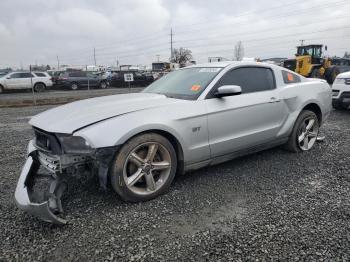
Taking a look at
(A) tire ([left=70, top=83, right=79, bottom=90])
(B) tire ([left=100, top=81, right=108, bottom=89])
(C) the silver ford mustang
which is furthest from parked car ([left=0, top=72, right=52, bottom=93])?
(C) the silver ford mustang

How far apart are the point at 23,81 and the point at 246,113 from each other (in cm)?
2025

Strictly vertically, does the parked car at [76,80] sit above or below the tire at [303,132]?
above

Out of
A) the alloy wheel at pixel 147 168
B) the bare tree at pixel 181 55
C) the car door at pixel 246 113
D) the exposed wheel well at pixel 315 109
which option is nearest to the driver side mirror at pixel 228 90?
the car door at pixel 246 113

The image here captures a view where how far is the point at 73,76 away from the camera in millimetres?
23234

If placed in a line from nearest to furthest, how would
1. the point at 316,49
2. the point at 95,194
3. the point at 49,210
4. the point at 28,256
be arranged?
the point at 28,256 → the point at 49,210 → the point at 95,194 → the point at 316,49

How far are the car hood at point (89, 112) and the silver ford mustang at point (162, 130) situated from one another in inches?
0.4

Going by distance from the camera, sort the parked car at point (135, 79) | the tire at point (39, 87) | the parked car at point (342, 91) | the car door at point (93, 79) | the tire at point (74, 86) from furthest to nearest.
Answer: the parked car at point (135, 79) → the car door at point (93, 79) → the tire at point (74, 86) → the tire at point (39, 87) → the parked car at point (342, 91)

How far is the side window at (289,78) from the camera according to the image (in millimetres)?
4544

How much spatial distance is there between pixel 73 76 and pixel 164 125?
22.0m

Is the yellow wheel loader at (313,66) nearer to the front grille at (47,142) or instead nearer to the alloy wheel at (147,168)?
the alloy wheel at (147,168)

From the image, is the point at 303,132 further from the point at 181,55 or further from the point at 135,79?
the point at 181,55

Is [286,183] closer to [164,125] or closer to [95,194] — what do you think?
[164,125]

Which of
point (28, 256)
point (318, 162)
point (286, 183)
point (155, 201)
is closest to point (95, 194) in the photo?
point (155, 201)

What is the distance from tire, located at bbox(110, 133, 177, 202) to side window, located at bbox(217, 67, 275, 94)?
1.16 m
